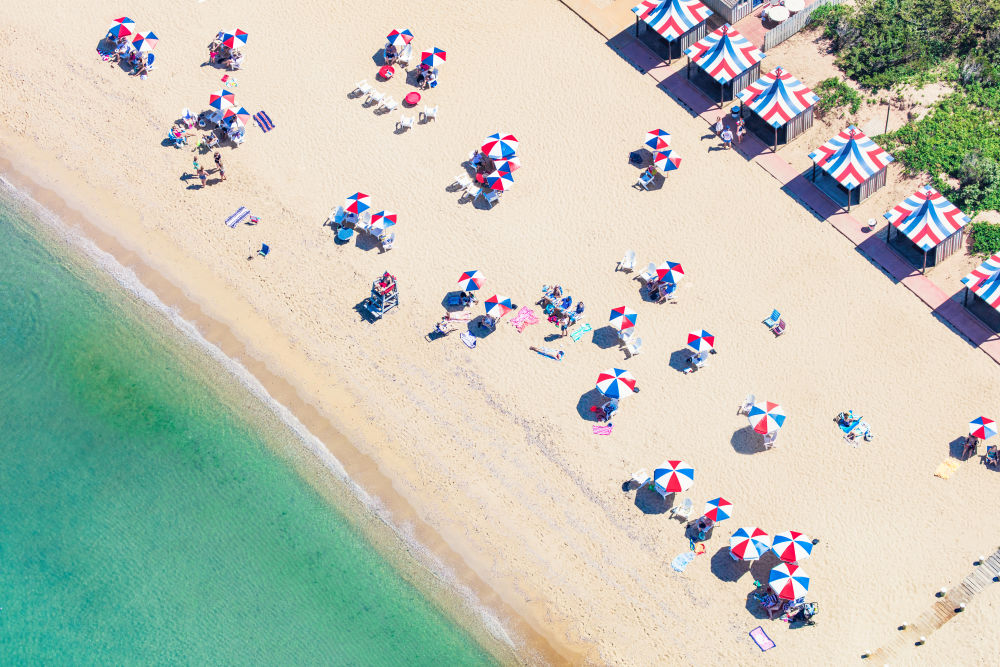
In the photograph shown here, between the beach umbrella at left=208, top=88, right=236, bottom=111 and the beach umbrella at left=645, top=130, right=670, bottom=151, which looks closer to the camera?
the beach umbrella at left=645, top=130, right=670, bottom=151

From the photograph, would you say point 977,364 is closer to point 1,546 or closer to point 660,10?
point 660,10

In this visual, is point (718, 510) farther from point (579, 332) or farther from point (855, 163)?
point (855, 163)

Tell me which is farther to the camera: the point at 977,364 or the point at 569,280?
the point at 569,280

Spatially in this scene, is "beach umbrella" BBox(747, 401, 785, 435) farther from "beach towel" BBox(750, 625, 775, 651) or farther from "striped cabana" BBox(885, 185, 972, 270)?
"striped cabana" BBox(885, 185, 972, 270)

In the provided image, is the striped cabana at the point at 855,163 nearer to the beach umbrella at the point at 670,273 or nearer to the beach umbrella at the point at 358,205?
the beach umbrella at the point at 670,273

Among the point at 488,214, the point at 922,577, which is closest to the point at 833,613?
the point at 922,577

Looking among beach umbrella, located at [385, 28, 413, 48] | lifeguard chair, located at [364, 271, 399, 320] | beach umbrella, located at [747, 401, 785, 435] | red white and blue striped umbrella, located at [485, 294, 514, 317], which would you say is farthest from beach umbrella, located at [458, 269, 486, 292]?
beach umbrella, located at [385, 28, 413, 48]
